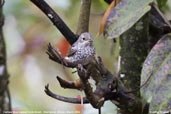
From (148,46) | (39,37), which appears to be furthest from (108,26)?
(39,37)

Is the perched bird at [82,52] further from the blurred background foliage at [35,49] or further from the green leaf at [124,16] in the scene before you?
the blurred background foliage at [35,49]

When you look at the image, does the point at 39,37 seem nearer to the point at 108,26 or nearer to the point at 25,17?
the point at 25,17

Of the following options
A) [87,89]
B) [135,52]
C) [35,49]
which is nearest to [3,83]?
[135,52]

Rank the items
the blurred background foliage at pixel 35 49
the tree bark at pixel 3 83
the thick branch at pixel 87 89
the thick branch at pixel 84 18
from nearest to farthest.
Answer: the thick branch at pixel 87 89, the thick branch at pixel 84 18, the tree bark at pixel 3 83, the blurred background foliage at pixel 35 49

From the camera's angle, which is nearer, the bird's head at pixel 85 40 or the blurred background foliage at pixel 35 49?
the bird's head at pixel 85 40

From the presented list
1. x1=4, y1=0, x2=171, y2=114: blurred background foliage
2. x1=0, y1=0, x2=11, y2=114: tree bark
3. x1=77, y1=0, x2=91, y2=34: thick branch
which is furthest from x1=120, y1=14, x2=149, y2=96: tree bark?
x1=4, y1=0, x2=171, y2=114: blurred background foliage

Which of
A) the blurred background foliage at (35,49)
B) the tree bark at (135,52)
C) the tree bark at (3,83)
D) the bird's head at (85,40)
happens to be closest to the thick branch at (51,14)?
the bird's head at (85,40)
